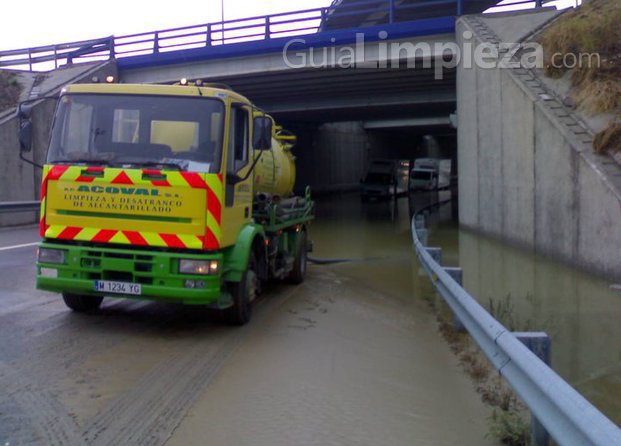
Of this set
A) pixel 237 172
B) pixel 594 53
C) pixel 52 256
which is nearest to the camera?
pixel 52 256

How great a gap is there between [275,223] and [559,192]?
5712mm

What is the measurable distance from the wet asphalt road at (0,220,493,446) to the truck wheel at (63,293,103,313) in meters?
0.15

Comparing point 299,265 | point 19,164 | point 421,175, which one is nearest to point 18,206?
point 19,164

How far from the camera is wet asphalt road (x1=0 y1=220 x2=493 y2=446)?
192 inches

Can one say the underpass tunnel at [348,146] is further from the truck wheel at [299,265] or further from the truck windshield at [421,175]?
the truck wheel at [299,265]

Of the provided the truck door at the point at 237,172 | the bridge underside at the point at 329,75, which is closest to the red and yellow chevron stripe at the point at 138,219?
the truck door at the point at 237,172

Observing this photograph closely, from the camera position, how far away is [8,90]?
2578cm

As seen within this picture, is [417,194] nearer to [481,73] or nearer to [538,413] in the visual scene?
[481,73]

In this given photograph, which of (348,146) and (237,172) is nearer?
(237,172)

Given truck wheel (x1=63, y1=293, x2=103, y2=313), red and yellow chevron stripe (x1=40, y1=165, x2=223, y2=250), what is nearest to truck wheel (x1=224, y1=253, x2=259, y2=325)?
red and yellow chevron stripe (x1=40, y1=165, x2=223, y2=250)

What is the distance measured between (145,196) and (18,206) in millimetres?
14219

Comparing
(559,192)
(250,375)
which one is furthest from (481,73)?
(250,375)

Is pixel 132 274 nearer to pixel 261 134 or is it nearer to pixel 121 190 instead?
pixel 121 190

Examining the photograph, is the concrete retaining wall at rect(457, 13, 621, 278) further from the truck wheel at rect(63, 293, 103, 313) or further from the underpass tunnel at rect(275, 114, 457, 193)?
the underpass tunnel at rect(275, 114, 457, 193)
